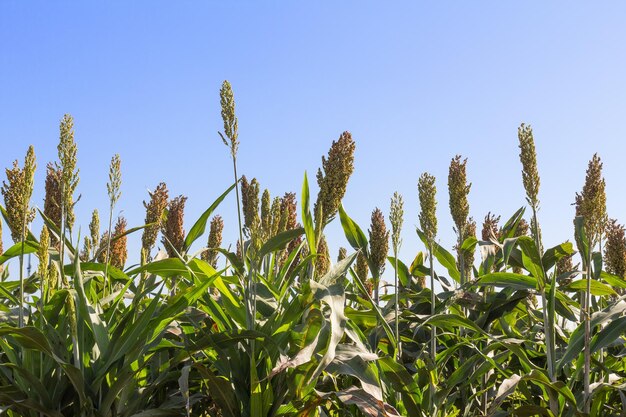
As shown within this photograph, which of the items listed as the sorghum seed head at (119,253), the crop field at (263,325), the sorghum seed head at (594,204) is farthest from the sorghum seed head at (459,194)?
the sorghum seed head at (119,253)

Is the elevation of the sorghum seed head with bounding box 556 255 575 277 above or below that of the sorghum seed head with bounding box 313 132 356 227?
below

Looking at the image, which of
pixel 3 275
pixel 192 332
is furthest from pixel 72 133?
pixel 3 275

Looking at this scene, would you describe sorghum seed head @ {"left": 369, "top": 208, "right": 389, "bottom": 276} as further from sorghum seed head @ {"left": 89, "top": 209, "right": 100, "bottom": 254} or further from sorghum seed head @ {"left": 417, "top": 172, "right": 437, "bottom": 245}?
sorghum seed head @ {"left": 89, "top": 209, "right": 100, "bottom": 254}

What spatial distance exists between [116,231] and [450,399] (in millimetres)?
2686

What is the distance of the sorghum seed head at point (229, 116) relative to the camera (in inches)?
98.7

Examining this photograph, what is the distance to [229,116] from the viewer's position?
254 cm

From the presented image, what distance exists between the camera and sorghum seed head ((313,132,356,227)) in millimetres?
2730

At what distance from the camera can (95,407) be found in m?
2.53

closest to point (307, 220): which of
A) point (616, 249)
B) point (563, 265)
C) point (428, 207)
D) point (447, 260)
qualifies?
point (428, 207)

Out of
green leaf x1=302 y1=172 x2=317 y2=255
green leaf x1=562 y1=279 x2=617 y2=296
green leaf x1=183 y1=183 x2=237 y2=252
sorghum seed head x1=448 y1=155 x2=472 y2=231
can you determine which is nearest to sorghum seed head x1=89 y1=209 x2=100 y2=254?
green leaf x1=183 y1=183 x2=237 y2=252

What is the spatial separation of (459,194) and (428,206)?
16.8 inches

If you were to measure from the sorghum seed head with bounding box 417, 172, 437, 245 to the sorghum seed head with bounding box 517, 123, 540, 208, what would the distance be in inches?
16.5

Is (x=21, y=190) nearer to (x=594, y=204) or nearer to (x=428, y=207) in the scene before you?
(x=428, y=207)

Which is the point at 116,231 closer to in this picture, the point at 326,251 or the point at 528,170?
the point at 326,251
